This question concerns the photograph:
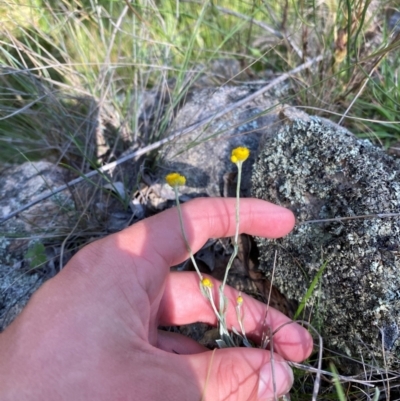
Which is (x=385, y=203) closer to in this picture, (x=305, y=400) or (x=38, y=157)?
(x=305, y=400)

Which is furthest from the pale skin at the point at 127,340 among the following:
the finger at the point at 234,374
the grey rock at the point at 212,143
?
the grey rock at the point at 212,143

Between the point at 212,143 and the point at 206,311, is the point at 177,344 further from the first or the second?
the point at 212,143

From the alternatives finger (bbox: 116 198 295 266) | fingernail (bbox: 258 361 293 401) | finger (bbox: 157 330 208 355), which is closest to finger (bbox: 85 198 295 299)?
finger (bbox: 116 198 295 266)

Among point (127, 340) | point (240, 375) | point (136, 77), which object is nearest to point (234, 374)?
point (240, 375)

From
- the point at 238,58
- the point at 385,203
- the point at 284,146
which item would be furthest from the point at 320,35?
the point at 385,203

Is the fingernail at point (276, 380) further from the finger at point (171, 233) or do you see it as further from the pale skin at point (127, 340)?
the finger at point (171, 233)

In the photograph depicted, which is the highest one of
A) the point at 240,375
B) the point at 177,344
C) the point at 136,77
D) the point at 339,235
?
the point at 136,77
